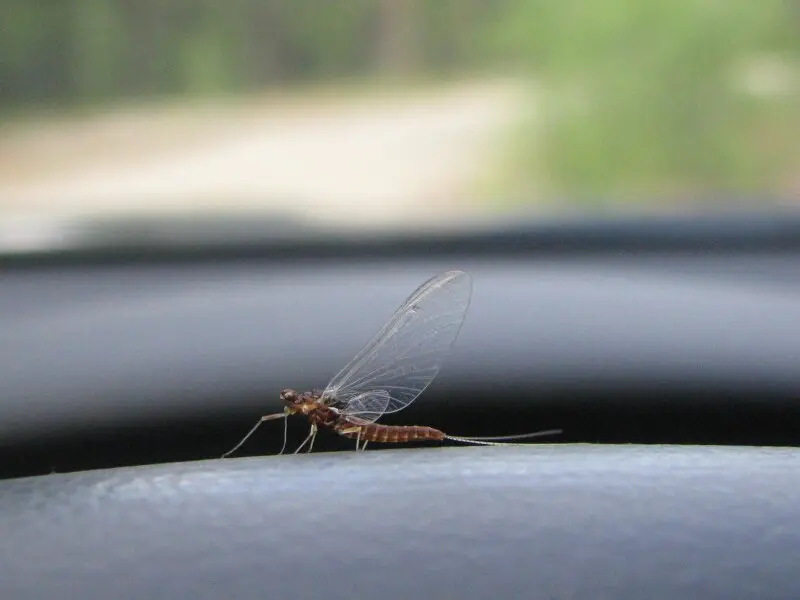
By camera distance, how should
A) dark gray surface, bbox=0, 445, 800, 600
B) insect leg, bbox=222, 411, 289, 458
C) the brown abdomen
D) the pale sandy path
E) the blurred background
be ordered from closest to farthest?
dark gray surface, bbox=0, 445, 800, 600 < the brown abdomen < insect leg, bbox=222, 411, 289, 458 < the blurred background < the pale sandy path

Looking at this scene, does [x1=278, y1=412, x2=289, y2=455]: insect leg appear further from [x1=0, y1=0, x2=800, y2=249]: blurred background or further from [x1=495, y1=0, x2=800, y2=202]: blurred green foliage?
[x1=495, y1=0, x2=800, y2=202]: blurred green foliage

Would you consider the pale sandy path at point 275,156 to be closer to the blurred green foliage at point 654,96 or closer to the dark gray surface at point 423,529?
the blurred green foliage at point 654,96

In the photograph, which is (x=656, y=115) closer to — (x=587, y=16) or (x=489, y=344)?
(x=587, y=16)

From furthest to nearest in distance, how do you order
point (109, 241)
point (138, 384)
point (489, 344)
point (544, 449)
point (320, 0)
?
point (320, 0)
point (109, 241)
point (489, 344)
point (138, 384)
point (544, 449)

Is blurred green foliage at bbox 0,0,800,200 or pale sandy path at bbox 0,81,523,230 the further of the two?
pale sandy path at bbox 0,81,523,230

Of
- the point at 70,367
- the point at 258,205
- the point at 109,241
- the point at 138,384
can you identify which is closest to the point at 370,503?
the point at 138,384

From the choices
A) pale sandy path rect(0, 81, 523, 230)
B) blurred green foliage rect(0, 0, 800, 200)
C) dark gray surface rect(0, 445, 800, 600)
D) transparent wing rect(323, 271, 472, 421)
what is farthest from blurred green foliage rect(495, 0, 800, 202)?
dark gray surface rect(0, 445, 800, 600)

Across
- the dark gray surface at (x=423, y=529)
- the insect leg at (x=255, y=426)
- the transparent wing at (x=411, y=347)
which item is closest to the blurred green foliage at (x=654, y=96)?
the transparent wing at (x=411, y=347)

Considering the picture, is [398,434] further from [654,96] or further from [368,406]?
[654,96]
